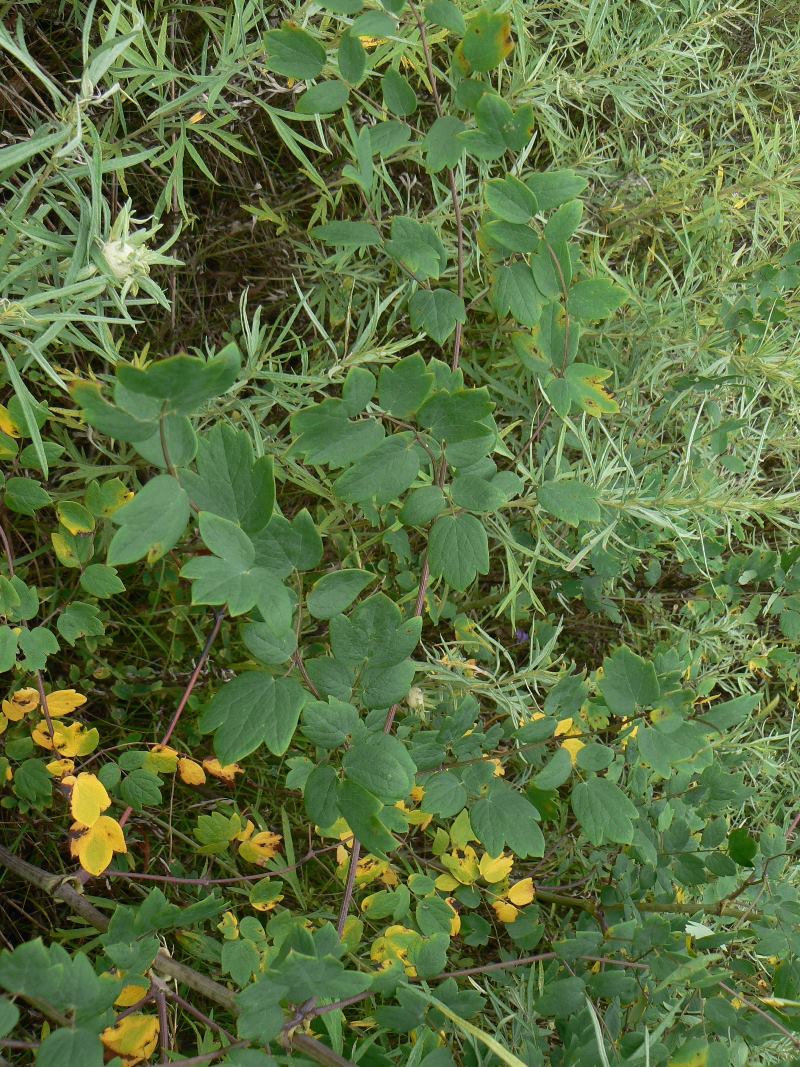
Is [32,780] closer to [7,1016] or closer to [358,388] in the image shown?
[7,1016]

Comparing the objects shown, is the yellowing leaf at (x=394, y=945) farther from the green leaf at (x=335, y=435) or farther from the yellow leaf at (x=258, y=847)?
the green leaf at (x=335, y=435)

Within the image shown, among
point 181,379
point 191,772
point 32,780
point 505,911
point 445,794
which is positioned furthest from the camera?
point 505,911

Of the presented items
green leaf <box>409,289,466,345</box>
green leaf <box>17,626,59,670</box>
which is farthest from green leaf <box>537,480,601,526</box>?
green leaf <box>17,626,59,670</box>

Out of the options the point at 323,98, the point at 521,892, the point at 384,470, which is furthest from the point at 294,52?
the point at 521,892

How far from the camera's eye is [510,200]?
2.52ft

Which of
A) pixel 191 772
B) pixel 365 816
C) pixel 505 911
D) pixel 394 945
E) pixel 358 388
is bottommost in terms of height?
pixel 505 911

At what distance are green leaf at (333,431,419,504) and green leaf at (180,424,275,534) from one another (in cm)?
19

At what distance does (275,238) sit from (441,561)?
26.6 inches

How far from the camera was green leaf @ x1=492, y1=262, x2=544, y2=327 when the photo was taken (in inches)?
31.9

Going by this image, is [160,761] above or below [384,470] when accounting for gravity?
below

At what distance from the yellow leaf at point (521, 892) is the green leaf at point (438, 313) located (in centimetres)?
74

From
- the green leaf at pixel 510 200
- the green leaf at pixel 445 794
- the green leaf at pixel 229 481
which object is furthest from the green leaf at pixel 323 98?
the green leaf at pixel 445 794

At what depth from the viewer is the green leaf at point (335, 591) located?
688 millimetres

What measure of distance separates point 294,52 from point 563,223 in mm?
275
